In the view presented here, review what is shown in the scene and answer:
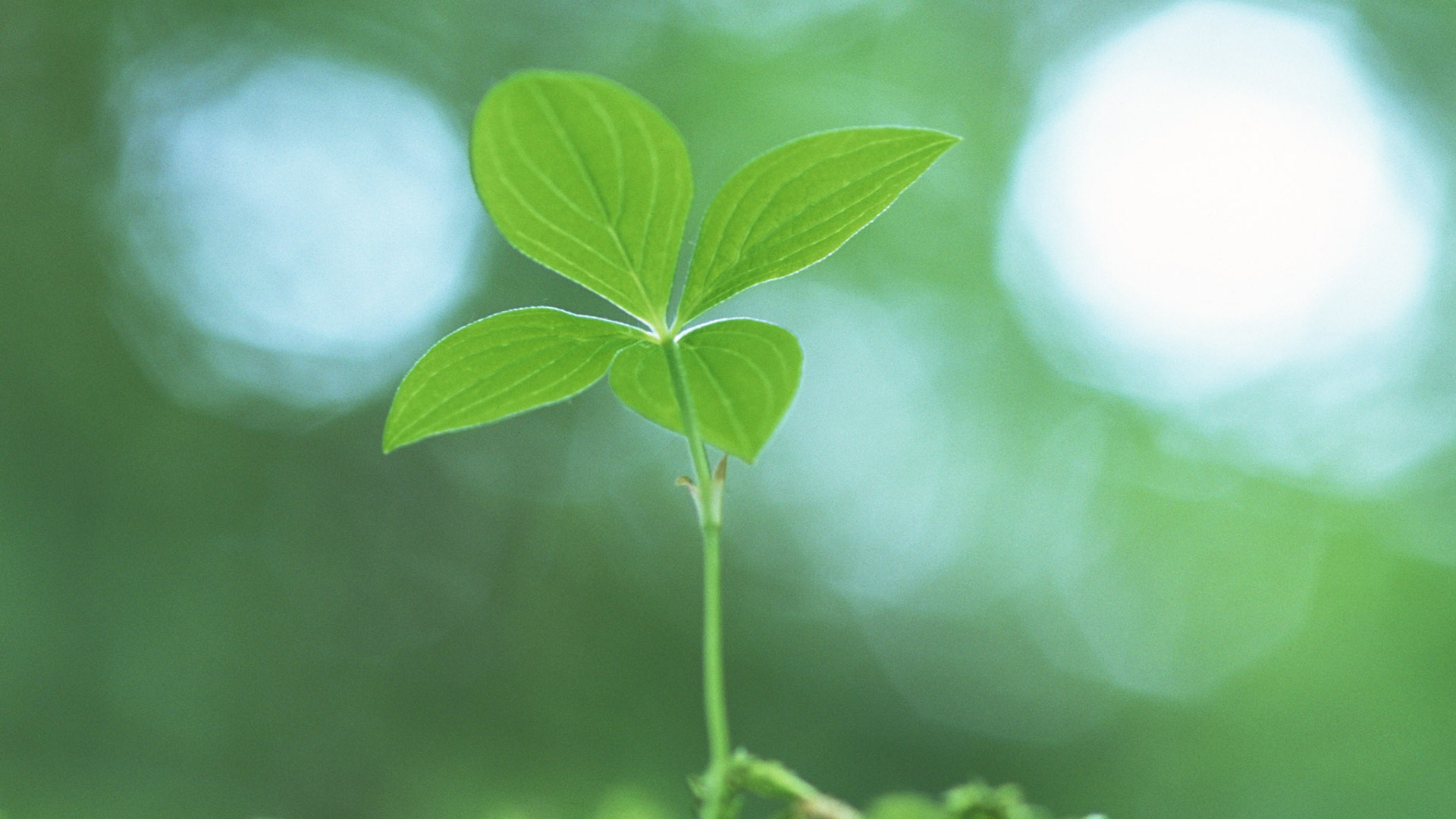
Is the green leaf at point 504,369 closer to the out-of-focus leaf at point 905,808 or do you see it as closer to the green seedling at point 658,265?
the green seedling at point 658,265

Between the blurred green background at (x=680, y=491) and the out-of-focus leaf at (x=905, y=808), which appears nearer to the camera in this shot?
the out-of-focus leaf at (x=905, y=808)

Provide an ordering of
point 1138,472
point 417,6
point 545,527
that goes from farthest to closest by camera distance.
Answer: point 1138,472, point 417,6, point 545,527

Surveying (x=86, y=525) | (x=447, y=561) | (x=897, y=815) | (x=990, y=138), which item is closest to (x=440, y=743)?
(x=447, y=561)

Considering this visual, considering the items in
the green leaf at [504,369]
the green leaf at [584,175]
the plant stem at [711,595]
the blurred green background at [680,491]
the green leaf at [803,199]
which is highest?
the blurred green background at [680,491]

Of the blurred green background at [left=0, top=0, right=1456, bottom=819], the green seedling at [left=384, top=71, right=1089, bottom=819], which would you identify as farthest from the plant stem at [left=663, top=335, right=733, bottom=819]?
Answer: the blurred green background at [left=0, top=0, right=1456, bottom=819]

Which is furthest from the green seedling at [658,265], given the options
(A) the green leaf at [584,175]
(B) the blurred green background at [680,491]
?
(B) the blurred green background at [680,491]

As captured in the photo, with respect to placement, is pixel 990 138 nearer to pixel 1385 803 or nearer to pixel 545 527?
pixel 545 527
